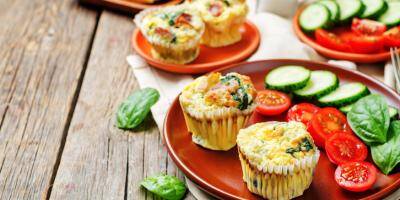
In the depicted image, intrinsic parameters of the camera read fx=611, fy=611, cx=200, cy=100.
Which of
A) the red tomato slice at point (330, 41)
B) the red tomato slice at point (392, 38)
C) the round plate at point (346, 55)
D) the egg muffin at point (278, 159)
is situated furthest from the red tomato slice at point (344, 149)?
the red tomato slice at point (392, 38)

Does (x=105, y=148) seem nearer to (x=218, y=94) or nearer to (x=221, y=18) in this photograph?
(x=218, y=94)

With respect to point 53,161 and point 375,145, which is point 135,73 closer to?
point 53,161

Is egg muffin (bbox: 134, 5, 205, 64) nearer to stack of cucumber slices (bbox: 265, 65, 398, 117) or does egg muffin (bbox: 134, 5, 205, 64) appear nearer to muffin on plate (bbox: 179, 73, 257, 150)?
stack of cucumber slices (bbox: 265, 65, 398, 117)

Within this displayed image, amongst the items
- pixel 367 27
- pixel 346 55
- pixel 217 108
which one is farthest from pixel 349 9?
pixel 217 108

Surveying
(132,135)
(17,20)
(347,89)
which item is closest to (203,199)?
(132,135)

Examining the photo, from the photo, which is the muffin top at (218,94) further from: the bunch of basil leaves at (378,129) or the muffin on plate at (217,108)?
the bunch of basil leaves at (378,129)

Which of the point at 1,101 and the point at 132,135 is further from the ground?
the point at 132,135

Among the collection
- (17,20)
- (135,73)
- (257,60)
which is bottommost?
(17,20)
